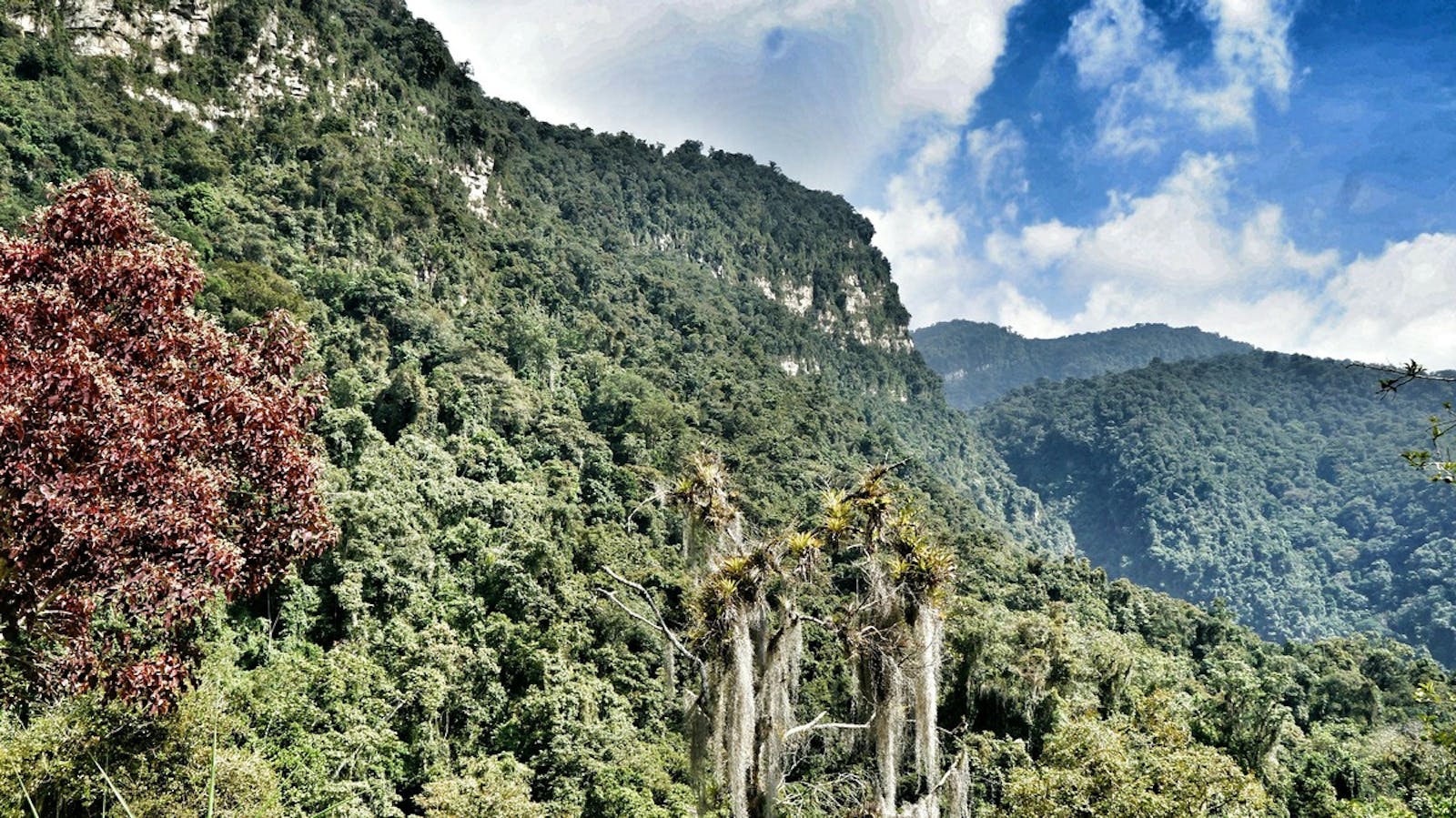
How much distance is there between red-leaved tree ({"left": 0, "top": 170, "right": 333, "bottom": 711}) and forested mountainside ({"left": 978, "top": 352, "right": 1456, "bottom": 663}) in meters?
130

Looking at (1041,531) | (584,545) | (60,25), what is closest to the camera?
(584,545)

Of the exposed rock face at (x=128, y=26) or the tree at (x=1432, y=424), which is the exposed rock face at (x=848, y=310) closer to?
the exposed rock face at (x=128, y=26)

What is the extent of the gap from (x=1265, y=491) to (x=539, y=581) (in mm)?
166062

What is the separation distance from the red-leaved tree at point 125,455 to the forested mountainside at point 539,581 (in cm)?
63

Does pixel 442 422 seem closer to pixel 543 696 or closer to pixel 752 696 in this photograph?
pixel 543 696

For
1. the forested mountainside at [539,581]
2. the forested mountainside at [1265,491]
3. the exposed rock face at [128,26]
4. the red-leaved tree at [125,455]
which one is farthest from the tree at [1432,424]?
the forested mountainside at [1265,491]

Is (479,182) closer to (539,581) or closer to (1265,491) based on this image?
(539,581)

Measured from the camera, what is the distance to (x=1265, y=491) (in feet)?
512

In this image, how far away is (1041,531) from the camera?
6516 inches

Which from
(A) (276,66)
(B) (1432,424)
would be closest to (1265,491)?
(A) (276,66)

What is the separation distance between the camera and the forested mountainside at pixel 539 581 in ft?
29.1

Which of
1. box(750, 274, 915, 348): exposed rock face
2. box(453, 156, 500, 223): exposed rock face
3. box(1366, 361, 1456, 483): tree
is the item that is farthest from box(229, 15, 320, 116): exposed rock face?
box(750, 274, 915, 348): exposed rock face

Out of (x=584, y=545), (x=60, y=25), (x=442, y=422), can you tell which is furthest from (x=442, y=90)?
(x=584, y=545)

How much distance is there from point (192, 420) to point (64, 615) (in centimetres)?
A: 136
